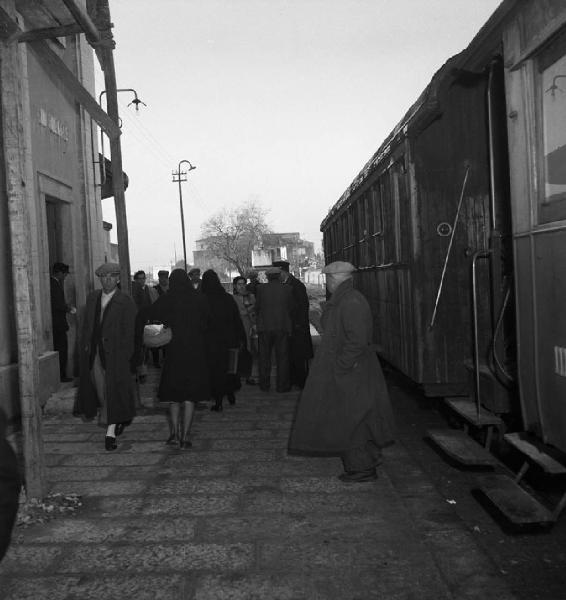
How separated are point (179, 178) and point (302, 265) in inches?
1697

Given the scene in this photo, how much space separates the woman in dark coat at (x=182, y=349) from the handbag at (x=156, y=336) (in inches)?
4.5

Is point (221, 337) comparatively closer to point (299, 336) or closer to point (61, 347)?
point (299, 336)

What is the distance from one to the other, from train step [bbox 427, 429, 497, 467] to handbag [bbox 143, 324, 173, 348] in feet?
8.03

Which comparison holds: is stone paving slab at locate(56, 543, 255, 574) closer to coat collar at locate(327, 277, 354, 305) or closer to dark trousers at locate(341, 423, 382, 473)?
dark trousers at locate(341, 423, 382, 473)

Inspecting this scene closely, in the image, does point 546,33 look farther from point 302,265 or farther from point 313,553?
point 302,265

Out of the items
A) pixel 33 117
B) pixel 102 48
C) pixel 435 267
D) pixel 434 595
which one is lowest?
pixel 434 595

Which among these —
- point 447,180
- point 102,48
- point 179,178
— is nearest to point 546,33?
point 447,180

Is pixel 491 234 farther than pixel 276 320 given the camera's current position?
No

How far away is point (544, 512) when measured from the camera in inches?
155

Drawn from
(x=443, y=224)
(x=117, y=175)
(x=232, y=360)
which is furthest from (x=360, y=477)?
(x=117, y=175)

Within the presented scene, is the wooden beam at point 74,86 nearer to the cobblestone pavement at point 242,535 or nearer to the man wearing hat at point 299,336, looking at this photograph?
the man wearing hat at point 299,336

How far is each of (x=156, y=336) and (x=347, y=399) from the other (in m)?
1.95

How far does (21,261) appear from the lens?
4938mm

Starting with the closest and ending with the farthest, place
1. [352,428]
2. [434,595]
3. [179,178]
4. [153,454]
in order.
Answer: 1. [434,595]
2. [352,428]
3. [153,454]
4. [179,178]
